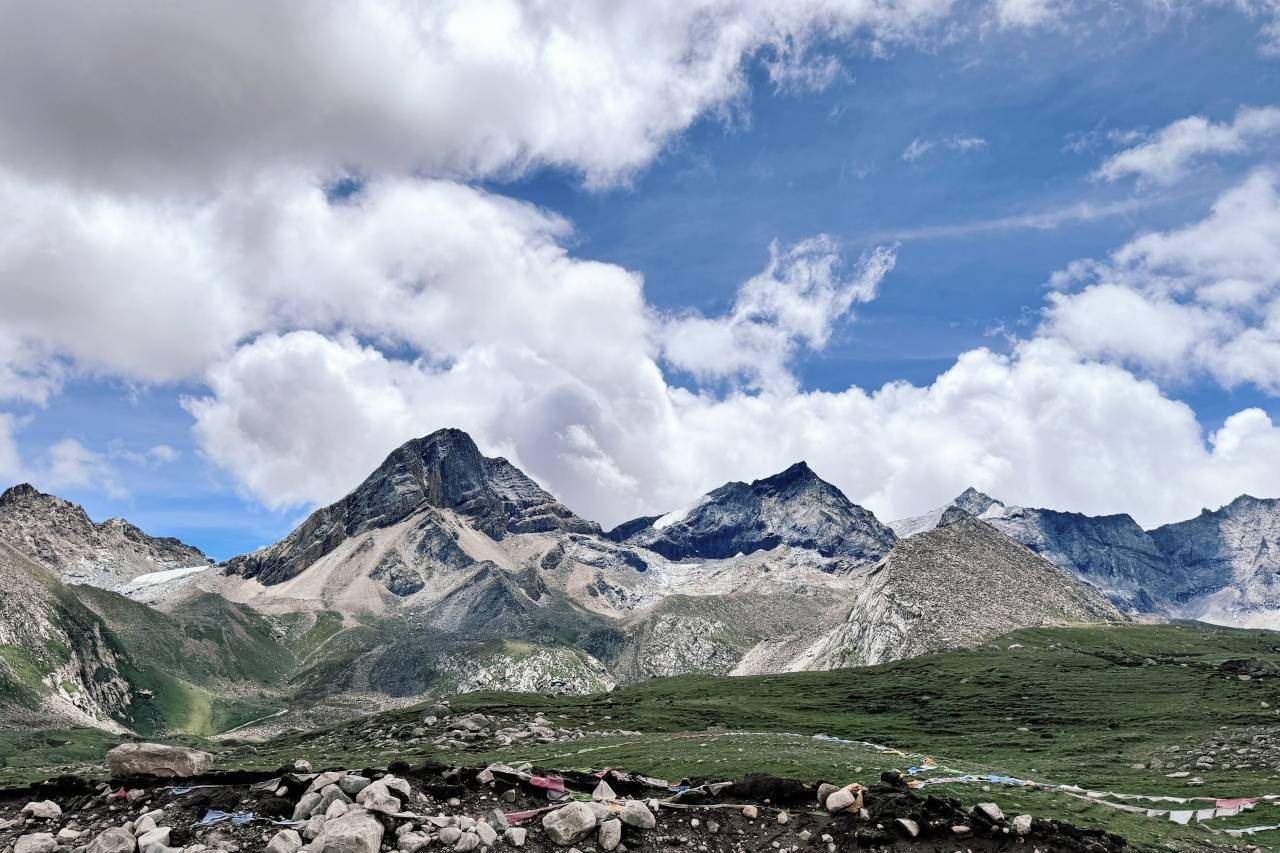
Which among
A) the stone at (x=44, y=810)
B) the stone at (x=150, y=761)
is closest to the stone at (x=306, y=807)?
the stone at (x=44, y=810)

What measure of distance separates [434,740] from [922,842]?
72.8 metres

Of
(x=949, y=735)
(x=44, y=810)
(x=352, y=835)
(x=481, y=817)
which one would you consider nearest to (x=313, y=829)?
(x=352, y=835)

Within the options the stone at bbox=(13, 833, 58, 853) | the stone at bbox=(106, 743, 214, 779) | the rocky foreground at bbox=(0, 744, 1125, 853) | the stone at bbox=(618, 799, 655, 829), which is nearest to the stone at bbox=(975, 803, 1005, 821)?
the rocky foreground at bbox=(0, 744, 1125, 853)

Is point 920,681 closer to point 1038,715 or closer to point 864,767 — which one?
point 1038,715

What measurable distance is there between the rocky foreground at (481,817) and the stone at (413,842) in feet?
0.12

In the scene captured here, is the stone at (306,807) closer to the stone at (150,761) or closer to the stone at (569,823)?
the stone at (569,823)

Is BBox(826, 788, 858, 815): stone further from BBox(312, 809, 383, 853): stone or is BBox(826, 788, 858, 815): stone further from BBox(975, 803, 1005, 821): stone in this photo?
BBox(312, 809, 383, 853): stone

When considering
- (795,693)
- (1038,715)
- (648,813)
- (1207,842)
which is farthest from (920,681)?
(648,813)

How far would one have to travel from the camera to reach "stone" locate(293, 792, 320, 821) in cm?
2534

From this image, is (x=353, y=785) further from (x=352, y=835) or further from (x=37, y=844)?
(x=37, y=844)

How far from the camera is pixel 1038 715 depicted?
11256 cm

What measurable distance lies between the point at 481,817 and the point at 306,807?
5.64 metres

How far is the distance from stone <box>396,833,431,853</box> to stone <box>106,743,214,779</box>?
1714 centimetres

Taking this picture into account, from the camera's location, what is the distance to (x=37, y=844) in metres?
25.3
